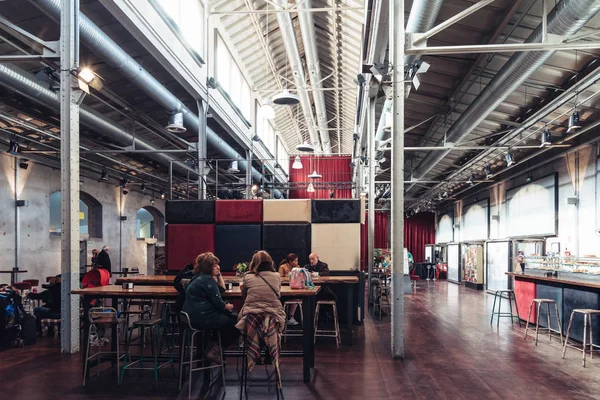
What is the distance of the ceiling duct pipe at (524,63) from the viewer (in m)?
5.12

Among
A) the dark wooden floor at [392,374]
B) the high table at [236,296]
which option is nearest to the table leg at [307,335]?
the high table at [236,296]

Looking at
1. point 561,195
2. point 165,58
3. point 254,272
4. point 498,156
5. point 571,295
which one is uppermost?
point 165,58

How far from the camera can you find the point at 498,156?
15.1 m

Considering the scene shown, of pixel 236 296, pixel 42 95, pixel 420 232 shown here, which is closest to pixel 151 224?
pixel 42 95

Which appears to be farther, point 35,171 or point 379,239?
point 379,239

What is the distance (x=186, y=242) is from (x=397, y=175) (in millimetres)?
4838

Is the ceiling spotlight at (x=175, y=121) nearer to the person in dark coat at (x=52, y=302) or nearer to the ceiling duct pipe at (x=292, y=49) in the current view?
the ceiling duct pipe at (x=292, y=49)

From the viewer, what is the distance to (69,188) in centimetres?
623

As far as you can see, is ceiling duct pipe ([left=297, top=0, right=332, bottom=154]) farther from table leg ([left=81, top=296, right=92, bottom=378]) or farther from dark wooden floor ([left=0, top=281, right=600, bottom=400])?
table leg ([left=81, top=296, right=92, bottom=378])

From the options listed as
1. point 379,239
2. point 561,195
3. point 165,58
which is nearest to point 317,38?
point 165,58

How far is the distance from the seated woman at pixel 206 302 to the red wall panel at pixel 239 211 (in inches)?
177

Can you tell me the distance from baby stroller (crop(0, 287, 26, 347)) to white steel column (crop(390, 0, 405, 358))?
5.22 metres

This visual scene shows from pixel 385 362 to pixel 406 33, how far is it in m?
4.16

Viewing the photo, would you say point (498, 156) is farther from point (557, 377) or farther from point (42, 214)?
point (42, 214)
